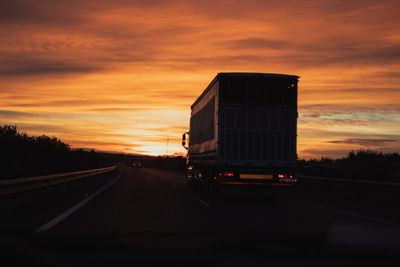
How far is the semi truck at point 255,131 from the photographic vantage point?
16.4 m

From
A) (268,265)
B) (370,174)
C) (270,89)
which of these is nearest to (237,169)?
(270,89)

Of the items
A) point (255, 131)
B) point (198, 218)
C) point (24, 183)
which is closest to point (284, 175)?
point (255, 131)

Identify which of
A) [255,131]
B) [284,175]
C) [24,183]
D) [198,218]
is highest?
[255,131]

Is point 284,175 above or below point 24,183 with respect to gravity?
above

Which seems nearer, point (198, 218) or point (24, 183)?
point (198, 218)

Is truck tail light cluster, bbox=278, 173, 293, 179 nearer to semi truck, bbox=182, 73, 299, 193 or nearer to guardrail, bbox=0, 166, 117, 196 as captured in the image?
semi truck, bbox=182, 73, 299, 193

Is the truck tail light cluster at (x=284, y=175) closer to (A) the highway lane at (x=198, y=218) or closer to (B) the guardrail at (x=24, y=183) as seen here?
(A) the highway lane at (x=198, y=218)

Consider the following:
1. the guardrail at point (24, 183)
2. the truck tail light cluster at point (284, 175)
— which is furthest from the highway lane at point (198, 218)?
the truck tail light cluster at point (284, 175)

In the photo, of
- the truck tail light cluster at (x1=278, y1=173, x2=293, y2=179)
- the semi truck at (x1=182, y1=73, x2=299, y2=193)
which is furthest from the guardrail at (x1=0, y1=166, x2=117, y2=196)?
the truck tail light cluster at (x1=278, y1=173, x2=293, y2=179)

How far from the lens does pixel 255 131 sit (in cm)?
1634

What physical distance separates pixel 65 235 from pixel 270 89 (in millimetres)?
13776

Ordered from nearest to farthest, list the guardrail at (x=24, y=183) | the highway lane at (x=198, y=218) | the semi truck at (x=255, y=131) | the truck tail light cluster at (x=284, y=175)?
the highway lane at (x=198, y=218)
the guardrail at (x=24, y=183)
the semi truck at (x=255, y=131)
the truck tail light cluster at (x=284, y=175)

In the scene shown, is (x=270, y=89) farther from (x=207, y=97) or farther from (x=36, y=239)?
(x=36, y=239)

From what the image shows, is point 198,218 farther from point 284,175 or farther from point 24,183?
point 284,175
